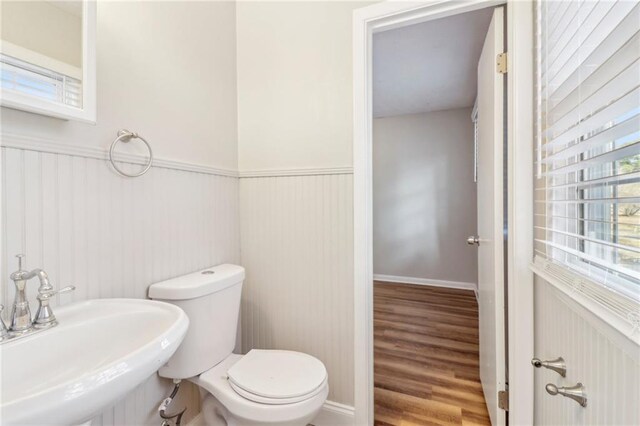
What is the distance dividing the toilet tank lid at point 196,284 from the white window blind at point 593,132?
119 cm

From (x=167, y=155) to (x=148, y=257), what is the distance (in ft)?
1.40

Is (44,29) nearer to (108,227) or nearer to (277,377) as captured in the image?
(108,227)

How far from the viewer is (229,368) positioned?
49.2 inches

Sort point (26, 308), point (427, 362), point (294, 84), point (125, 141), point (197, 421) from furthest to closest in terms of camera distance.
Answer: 1. point (427, 362)
2. point (294, 84)
3. point (197, 421)
4. point (125, 141)
5. point (26, 308)

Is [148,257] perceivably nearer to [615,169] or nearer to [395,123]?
[615,169]

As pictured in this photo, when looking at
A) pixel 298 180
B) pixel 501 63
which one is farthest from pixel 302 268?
pixel 501 63

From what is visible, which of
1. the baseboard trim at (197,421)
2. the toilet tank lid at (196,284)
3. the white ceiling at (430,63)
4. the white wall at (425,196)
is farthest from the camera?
the white wall at (425,196)

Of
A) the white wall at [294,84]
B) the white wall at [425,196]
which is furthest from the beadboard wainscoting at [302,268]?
the white wall at [425,196]

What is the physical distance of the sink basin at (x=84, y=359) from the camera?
52 centimetres

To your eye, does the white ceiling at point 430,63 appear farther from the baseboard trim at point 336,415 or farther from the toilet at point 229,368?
the baseboard trim at point 336,415

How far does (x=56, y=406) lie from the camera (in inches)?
20.3

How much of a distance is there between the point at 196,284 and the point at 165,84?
0.84m

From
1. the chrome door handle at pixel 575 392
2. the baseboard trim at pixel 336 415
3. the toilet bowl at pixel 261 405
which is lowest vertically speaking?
the baseboard trim at pixel 336 415

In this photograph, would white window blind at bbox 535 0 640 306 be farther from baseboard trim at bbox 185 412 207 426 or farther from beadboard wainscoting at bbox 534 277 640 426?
baseboard trim at bbox 185 412 207 426
